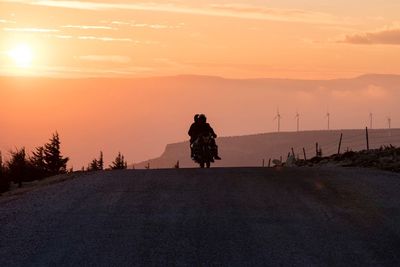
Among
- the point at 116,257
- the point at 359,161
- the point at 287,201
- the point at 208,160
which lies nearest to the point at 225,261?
the point at 116,257

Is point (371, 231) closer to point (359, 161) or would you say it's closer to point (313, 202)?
point (313, 202)

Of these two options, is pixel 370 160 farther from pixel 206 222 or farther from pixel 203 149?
pixel 206 222

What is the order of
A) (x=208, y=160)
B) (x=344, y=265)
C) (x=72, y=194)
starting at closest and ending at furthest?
(x=344, y=265) → (x=72, y=194) → (x=208, y=160)

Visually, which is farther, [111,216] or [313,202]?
[313,202]

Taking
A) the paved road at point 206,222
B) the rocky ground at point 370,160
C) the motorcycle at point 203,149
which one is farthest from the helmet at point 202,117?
the paved road at point 206,222

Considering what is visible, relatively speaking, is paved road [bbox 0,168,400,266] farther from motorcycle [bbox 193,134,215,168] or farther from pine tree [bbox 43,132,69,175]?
pine tree [bbox 43,132,69,175]

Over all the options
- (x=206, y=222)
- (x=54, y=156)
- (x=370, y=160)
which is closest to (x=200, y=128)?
(x=370, y=160)

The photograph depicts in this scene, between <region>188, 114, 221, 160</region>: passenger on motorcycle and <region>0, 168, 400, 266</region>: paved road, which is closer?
<region>0, 168, 400, 266</region>: paved road

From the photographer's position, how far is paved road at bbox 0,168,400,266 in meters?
12.0

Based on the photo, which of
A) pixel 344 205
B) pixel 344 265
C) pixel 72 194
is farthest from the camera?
pixel 72 194

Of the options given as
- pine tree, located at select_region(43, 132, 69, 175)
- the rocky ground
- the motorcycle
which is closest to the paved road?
the rocky ground

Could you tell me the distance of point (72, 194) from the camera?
17859mm

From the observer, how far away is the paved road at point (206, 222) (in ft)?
39.3

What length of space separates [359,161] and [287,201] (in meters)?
13.9
